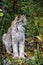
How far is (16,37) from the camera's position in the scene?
6.27m

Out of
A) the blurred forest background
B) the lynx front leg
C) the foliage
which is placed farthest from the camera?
the blurred forest background

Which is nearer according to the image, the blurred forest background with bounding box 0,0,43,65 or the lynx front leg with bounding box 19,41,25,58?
the lynx front leg with bounding box 19,41,25,58

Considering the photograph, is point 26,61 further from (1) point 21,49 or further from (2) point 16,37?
(2) point 16,37

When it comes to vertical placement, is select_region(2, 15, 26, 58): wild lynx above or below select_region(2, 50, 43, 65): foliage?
above

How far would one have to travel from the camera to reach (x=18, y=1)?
364 inches

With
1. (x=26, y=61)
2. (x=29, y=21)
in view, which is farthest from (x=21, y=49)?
(x=29, y=21)

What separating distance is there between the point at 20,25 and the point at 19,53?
82cm

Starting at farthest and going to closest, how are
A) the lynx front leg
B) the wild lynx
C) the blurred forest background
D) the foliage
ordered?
the blurred forest background, the lynx front leg, the wild lynx, the foliage

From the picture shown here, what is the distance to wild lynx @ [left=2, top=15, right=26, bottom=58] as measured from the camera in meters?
6.15

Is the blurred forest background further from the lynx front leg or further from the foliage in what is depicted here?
the lynx front leg

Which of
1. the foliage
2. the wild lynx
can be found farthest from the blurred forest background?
the wild lynx

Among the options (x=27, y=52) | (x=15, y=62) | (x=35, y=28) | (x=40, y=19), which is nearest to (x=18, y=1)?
(x=40, y=19)

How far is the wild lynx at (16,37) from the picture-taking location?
6.15 metres

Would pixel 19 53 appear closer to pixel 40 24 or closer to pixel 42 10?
pixel 40 24
